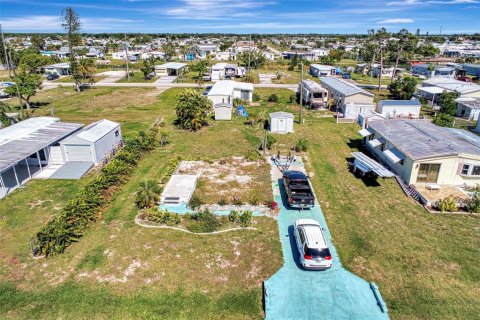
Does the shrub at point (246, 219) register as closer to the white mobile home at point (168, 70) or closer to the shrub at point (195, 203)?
the shrub at point (195, 203)

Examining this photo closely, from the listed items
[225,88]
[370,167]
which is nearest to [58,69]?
[225,88]

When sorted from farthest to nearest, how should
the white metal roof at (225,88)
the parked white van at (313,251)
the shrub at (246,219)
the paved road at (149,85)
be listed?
the paved road at (149,85), the white metal roof at (225,88), the shrub at (246,219), the parked white van at (313,251)

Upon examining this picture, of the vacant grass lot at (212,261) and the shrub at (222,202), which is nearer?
the vacant grass lot at (212,261)

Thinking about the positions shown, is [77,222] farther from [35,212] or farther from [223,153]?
[223,153]

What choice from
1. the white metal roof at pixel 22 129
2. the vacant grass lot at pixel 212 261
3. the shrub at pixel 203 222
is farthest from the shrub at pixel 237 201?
the white metal roof at pixel 22 129

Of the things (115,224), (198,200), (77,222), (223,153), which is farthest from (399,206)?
(77,222)

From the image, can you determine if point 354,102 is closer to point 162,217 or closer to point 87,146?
point 162,217
